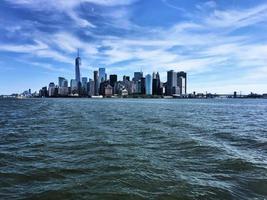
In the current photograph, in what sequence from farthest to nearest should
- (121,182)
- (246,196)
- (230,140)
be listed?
(230,140) → (121,182) → (246,196)

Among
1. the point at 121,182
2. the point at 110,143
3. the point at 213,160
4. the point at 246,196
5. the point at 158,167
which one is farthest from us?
the point at 110,143

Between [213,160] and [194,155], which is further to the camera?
[194,155]

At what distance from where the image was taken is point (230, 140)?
23672 millimetres

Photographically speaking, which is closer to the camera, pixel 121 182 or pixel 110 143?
pixel 121 182

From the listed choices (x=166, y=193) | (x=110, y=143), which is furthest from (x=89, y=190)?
(x=110, y=143)

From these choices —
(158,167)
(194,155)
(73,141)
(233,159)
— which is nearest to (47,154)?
(73,141)

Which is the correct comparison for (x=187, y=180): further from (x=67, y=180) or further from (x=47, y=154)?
(x=47, y=154)

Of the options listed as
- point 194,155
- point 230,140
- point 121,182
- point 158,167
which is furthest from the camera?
point 230,140

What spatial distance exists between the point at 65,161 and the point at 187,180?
5976 millimetres

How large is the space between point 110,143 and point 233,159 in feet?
25.1

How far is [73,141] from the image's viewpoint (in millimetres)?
21812

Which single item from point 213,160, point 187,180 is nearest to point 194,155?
point 213,160

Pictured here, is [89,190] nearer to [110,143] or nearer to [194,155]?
[194,155]

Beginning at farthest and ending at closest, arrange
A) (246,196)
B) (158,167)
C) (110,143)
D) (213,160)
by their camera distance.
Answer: (110,143) < (213,160) < (158,167) < (246,196)
